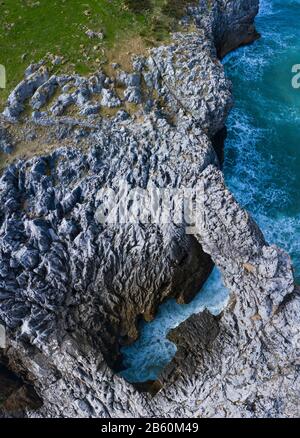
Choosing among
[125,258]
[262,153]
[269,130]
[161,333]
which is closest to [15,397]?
[161,333]

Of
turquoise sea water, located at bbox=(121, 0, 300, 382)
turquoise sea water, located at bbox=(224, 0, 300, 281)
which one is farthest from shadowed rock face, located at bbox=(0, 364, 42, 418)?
turquoise sea water, located at bbox=(224, 0, 300, 281)

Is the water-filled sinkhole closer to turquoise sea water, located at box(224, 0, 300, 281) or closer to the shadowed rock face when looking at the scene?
the shadowed rock face

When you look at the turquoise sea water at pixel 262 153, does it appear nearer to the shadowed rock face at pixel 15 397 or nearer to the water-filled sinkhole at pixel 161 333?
the water-filled sinkhole at pixel 161 333

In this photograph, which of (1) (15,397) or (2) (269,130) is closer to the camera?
(1) (15,397)

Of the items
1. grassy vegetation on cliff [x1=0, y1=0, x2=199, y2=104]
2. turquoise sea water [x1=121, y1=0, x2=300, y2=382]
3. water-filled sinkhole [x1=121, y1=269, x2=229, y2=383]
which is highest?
grassy vegetation on cliff [x1=0, y1=0, x2=199, y2=104]

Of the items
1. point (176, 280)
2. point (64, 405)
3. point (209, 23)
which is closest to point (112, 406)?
point (64, 405)

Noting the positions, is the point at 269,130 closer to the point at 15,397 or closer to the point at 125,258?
the point at 125,258

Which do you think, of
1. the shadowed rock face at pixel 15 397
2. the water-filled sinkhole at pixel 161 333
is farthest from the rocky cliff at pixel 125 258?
the water-filled sinkhole at pixel 161 333
